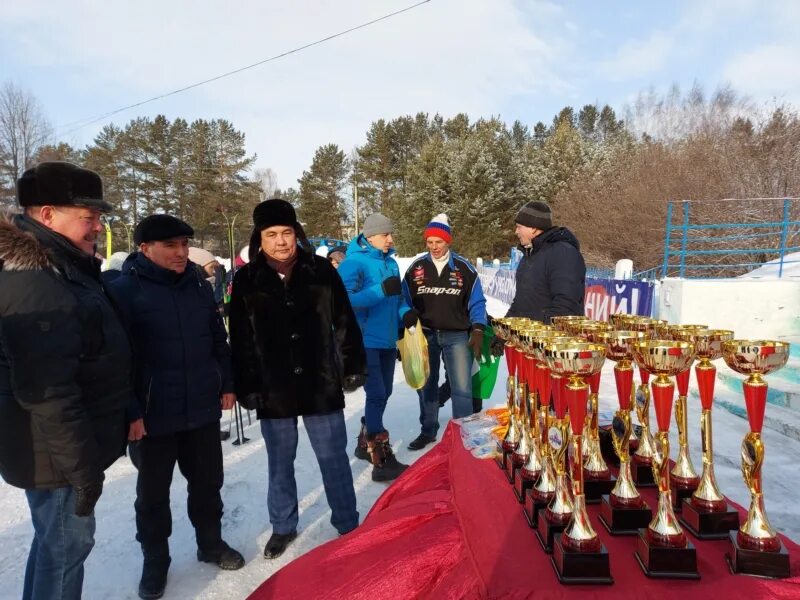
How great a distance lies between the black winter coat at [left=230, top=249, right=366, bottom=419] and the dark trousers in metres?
0.32

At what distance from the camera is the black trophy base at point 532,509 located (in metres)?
1.45

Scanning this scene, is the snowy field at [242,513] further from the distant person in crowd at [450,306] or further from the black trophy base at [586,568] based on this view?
the distant person in crowd at [450,306]

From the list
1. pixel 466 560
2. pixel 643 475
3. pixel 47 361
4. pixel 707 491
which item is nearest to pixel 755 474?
pixel 707 491

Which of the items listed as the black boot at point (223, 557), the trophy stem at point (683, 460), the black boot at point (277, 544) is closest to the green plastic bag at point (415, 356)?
the black boot at point (277, 544)

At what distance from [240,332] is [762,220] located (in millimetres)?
14281

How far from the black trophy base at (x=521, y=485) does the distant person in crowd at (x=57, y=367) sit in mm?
1452

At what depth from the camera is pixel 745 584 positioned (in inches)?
44.4

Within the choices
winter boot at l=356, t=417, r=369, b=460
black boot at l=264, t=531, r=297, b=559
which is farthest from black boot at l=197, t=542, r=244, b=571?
winter boot at l=356, t=417, r=369, b=460

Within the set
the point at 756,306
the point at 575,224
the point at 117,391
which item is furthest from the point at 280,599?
the point at 575,224

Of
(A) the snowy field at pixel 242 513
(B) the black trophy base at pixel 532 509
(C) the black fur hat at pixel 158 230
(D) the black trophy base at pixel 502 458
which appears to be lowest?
(A) the snowy field at pixel 242 513

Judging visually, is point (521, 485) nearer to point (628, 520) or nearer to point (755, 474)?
point (628, 520)

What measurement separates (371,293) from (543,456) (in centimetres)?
217

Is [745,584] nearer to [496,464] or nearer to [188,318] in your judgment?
[496,464]

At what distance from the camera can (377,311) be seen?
371 centimetres
